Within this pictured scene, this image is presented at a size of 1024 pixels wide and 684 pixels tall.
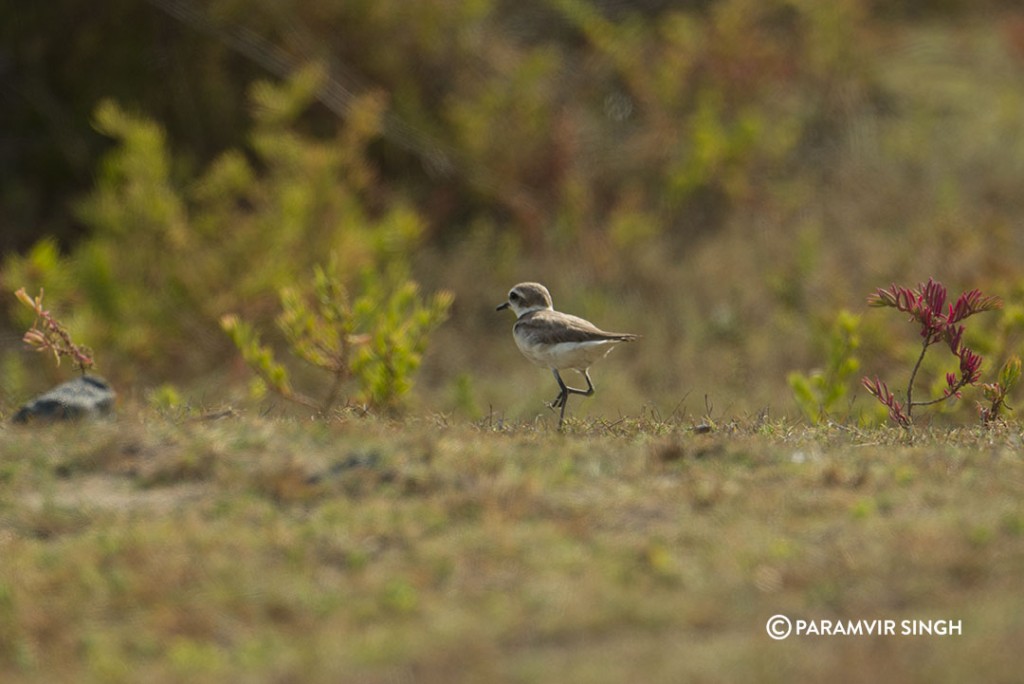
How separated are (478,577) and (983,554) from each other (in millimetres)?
2019

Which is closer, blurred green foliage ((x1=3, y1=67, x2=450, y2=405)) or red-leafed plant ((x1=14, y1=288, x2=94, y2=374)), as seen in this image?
red-leafed plant ((x1=14, y1=288, x2=94, y2=374))

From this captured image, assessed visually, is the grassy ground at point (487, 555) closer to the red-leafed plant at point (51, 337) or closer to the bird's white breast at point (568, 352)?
the bird's white breast at point (568, 352)

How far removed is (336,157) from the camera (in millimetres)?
14055

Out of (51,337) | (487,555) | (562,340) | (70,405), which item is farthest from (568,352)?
(51,337)

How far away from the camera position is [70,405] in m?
7.48

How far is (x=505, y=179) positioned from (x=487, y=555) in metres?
11.6

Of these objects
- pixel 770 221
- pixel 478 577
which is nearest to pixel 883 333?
pixel 770 221

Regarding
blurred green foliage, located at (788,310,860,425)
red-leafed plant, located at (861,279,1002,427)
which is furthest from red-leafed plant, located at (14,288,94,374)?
red-leafed plant, located at (861,279,1002,427)

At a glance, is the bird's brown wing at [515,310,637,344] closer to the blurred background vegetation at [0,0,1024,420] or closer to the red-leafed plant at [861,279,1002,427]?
the red-leafed plant at [861,279,1002,427]

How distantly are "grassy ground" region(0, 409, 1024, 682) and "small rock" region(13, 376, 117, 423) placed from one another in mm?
408

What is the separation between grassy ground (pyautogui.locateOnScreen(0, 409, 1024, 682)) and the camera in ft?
15.7

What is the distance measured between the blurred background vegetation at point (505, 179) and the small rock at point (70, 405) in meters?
4.05

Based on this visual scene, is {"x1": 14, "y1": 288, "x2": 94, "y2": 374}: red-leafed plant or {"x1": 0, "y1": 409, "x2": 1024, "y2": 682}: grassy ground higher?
{"x1": 14, "y1": 288, "x2": 94, "y2": 374}: red-leafed plant

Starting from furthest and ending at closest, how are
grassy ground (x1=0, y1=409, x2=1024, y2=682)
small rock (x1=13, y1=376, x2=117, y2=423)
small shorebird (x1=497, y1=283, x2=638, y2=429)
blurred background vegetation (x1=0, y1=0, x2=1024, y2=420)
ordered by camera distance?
blurred background vegetation (x1=0, y1=0, x2=1024, y2=420)
small shorebird (x1=497, y1=283, x2=638, y2=429)
small rock (x1=13, y1=376, x2=117, y2=423)
grassy ground (x1=0, y1=409, x2=1024, y2=682)
